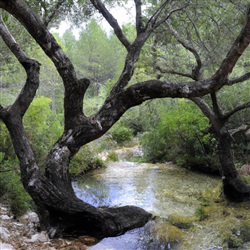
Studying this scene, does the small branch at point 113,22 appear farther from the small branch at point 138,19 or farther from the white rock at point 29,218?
the white rock at point 29,218

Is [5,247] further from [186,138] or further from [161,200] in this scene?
[186,138]

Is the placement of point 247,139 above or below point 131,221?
above

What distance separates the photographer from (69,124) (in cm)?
484

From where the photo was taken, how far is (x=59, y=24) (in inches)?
320

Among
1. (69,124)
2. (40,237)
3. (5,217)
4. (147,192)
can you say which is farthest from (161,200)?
(5,217)

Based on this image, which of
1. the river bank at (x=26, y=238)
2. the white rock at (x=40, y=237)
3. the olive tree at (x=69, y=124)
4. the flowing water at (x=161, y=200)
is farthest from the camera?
the flowing water at (x=161, y=200)

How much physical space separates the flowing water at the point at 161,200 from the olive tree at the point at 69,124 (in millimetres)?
349

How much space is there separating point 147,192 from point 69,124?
3.50m

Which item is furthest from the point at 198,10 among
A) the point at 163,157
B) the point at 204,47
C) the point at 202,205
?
the point at 163,157

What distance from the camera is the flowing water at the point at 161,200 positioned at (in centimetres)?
443

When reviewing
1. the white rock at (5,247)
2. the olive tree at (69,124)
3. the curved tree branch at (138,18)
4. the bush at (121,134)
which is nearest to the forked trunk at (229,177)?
the olive tree at (69,124)

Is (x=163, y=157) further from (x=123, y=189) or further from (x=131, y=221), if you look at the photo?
(x=131, y=221)

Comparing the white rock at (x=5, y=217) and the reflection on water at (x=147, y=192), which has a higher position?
the white rock at (x=5, y=217)

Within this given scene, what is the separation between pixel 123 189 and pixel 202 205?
91.7 inches
